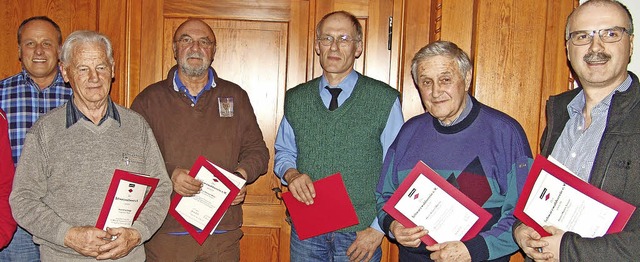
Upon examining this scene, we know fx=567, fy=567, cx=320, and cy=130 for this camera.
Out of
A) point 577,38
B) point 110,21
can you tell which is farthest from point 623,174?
point 110,21

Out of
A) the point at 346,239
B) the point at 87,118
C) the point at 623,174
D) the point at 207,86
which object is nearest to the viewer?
the point at 623,174

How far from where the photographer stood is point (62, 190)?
243cm

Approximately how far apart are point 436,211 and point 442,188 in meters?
0.10

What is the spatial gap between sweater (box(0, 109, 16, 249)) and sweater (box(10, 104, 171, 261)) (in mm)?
79

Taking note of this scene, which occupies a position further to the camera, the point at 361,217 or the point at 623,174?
the point at 361,217

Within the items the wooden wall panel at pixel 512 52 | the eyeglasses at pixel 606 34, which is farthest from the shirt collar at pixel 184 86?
the eyeglasses at pixel 606 34

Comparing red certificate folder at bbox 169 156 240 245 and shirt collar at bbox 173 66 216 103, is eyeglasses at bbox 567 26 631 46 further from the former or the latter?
shirt collar at bbox 173 66 216 103

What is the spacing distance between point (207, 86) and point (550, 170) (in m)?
1.88

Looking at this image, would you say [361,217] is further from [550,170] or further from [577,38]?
[577,38]

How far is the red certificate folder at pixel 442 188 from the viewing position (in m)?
2.29

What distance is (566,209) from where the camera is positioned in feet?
6.59

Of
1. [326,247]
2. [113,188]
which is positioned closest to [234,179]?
[326,247]

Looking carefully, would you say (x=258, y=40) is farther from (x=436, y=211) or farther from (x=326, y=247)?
(x=436, y=211)

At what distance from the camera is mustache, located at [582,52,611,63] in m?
2.04
